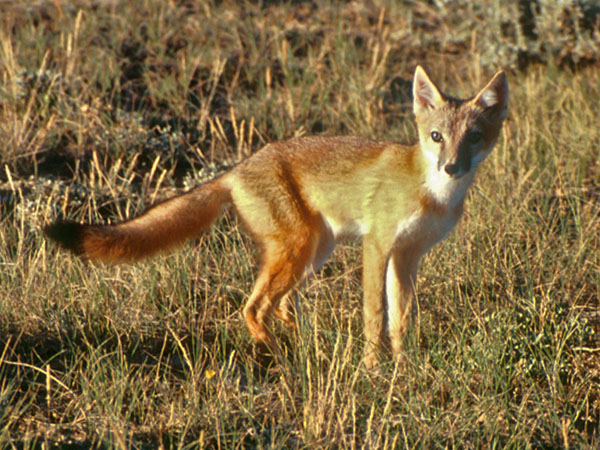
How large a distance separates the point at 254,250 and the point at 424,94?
1.60m

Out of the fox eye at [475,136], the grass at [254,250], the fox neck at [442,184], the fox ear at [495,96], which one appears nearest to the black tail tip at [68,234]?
the grass at [254,250]

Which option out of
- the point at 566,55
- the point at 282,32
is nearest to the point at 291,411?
the point at 282,32

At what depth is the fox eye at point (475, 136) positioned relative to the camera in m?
4.18

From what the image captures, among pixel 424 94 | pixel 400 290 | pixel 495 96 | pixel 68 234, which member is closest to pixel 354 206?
pixel 400 290

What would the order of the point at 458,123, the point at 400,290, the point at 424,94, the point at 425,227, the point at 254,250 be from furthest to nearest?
1. the point at 254,250
2. the point at 400,290
3. the point at 424,94
4. the point at 425,227
5. the point at 458,123

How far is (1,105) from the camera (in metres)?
6.81

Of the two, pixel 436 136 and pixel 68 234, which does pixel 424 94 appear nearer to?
pixel 436 136

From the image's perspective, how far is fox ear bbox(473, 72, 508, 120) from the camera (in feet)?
14.0

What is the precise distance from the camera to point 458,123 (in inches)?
165

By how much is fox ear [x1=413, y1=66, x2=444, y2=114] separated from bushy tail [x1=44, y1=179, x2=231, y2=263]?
114 centimetres

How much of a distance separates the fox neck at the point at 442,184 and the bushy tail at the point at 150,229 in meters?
1.08

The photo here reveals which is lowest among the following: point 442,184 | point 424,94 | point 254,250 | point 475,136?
point 254,250

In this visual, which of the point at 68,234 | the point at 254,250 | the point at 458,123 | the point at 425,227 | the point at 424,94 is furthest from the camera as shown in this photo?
the point at 254,250

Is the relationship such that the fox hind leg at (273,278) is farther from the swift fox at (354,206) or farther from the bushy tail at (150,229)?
the bushy tail at (150,229)
